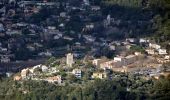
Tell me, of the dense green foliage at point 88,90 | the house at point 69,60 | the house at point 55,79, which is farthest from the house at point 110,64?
the house at point 55,79

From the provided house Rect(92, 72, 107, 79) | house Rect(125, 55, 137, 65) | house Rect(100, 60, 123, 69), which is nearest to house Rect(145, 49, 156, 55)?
house Rect(125, 55, 137, 65)

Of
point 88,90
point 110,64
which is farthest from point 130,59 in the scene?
point 88,90

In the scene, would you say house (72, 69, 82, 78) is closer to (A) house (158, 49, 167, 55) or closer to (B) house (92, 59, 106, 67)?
(B) house (92, 59, 106, 67)

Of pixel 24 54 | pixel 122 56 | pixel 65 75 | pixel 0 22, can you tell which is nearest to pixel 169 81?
pixel 65 75

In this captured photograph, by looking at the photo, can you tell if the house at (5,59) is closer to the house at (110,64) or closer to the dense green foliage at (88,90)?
the house at (110,64)

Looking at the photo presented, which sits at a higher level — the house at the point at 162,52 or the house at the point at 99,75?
the house at the point at 99,75

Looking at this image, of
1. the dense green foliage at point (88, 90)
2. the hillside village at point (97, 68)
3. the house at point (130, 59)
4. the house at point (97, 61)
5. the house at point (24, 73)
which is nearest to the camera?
the dense green foliage at point (88, 90)

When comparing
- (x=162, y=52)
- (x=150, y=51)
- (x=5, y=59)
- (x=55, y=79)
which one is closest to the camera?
(x=55, y=79)


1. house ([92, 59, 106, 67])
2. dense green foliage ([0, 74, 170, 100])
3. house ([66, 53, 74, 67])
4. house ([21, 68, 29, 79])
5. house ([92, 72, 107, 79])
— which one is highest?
dense green foliage ([0, 74, 170, 100])

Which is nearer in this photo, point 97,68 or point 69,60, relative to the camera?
point 97,68

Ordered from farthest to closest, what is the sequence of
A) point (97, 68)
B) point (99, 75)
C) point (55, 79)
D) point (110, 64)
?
Answer: point (110, 64) < point (97, 68) < point (99, 75) < point (55, 79)

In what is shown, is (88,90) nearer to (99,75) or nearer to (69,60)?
(99,75)

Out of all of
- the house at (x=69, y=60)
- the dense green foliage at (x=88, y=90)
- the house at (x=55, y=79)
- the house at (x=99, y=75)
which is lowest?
the house at (x=69, y=60)
